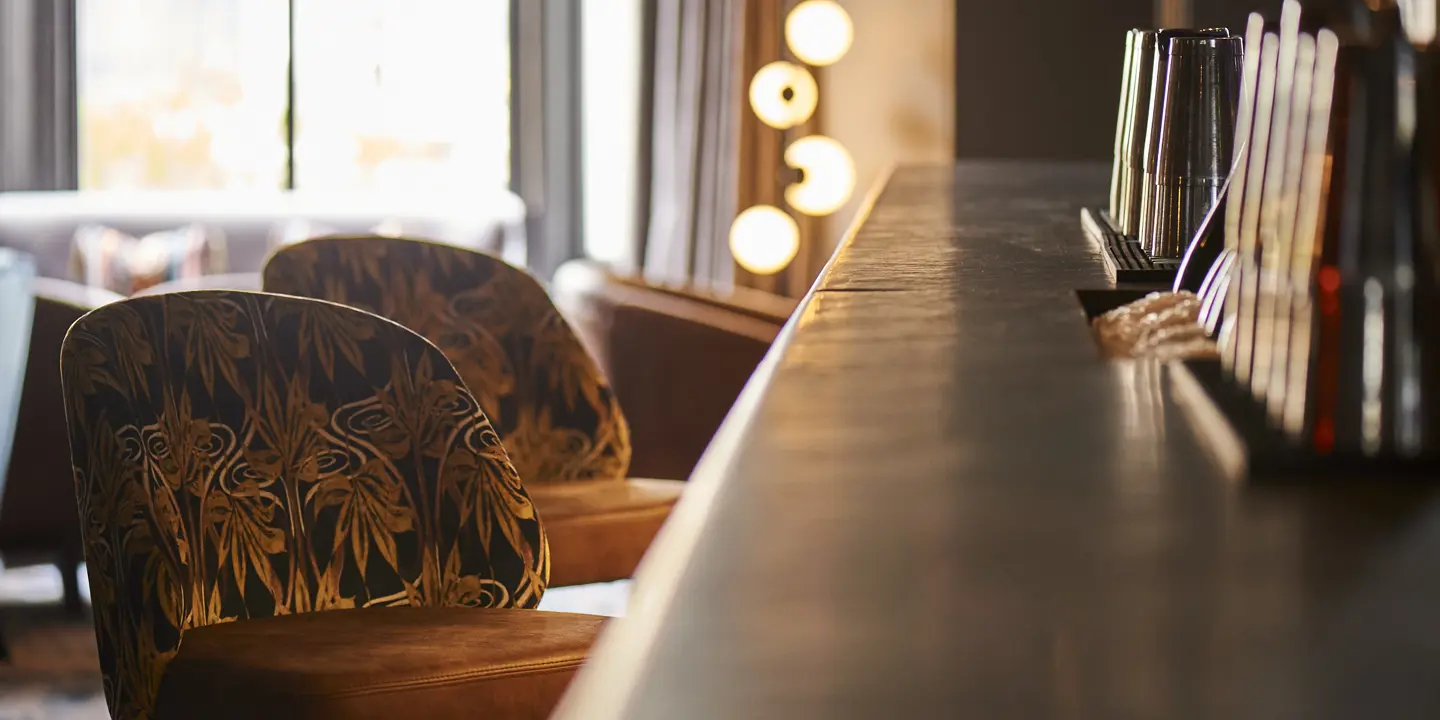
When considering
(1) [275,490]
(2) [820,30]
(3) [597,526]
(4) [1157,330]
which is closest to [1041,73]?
(2) [820,30]

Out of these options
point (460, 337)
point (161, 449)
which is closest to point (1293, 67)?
point (161, 449)

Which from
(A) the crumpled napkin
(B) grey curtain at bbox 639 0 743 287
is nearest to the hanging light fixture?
(B) grey curtain at bbox 639 0 743 287

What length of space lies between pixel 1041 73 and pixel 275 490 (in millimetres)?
2829

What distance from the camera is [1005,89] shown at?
3988 mm

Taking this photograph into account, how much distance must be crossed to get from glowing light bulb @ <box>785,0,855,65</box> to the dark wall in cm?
63

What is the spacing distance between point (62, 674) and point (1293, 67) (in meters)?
2.83

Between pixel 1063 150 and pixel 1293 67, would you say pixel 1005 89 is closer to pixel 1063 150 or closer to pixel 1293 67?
pixel 1063 150

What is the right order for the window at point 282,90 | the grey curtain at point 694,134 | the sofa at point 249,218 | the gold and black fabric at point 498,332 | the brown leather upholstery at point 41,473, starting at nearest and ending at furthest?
the gold and black fabric at point 498,332 → the brown leather upholstery at point 41,473 → the grey curtain at point 694,134 → the sofa at point 249,218 → the window at point 282,90

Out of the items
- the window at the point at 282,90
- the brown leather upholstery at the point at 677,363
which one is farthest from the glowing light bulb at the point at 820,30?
the window at the point at 282,90

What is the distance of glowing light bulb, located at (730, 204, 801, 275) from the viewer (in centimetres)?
467

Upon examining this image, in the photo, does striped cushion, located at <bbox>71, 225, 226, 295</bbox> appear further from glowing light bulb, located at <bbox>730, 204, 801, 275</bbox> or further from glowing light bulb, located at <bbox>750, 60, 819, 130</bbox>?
glowing light bulb, located at <bbox>750, 60, 819, 130</bbox>

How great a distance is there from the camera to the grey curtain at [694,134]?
504cm

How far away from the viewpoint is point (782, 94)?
4.62 meters

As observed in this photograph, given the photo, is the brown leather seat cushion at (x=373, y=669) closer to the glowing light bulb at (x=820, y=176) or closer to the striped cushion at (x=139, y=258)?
the glowing light bulb at (x=820, y=176)
